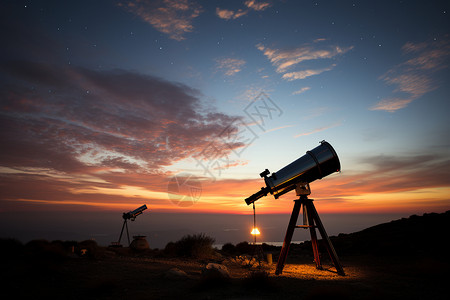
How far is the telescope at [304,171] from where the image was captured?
10.4 metres

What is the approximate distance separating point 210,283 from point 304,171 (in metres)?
5.67

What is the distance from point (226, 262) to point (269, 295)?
761 centimetres

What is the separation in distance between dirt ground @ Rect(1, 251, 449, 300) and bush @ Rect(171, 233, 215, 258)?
5.78 meters

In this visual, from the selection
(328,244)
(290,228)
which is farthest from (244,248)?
(328,244)

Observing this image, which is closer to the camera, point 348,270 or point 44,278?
point 44,278

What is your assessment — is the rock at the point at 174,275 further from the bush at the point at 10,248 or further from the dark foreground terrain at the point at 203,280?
the bush at the point at 10,248

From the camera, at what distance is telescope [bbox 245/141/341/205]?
10.4 meters

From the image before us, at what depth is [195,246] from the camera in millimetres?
17594

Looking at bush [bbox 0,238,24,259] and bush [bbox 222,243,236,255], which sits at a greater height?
bush [bbox 0,238,24,259]

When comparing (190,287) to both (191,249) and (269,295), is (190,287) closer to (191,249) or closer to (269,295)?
(269,295)

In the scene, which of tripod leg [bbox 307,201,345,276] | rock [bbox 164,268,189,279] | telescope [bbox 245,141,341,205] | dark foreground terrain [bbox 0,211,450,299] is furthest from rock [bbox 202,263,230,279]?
tripod leg [bbox 307,201,345,276]

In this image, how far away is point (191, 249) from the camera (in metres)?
17.7

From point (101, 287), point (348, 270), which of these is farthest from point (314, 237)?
point (101, 287)

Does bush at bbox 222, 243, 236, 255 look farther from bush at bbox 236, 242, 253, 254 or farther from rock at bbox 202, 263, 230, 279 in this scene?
rock at bbox 202, 263, 230, 279
